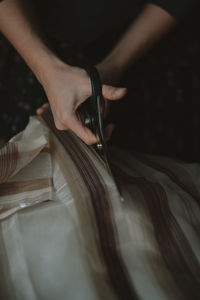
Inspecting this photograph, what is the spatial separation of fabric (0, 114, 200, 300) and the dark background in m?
0.39

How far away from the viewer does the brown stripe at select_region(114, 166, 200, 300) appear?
34 cm

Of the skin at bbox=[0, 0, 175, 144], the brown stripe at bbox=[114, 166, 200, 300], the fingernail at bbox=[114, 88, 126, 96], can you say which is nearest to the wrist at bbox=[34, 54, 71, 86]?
the skin at bbox=[0, 0, 175, 144]

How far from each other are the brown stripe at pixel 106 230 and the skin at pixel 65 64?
0.06 metres

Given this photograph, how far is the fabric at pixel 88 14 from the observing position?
61 cm

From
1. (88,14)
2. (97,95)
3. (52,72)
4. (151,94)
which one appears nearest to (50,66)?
(52,72)

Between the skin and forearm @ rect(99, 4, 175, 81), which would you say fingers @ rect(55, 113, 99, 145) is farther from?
forearm @ rect(99, 4, 175, 81)

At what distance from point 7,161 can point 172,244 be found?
10.2 inches

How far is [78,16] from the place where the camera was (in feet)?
2.22

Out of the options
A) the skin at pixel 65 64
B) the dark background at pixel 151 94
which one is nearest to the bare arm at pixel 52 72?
the skin at pixel 65 64

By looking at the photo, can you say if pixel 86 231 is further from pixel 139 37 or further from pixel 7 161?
pixel 139 37

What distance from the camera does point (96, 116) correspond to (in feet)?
1.41

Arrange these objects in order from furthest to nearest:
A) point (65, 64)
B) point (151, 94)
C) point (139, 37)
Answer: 1. point (151, 94)
2. point (139, 37)
3. point (65, 64)

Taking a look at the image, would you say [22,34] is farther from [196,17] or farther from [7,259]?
[196,17]

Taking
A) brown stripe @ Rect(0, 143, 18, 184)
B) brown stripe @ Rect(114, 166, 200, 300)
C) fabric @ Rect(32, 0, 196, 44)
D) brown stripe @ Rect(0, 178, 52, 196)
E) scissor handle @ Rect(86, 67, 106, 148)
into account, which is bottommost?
brown stripe @ Rect(114, 166, 200, 300)
